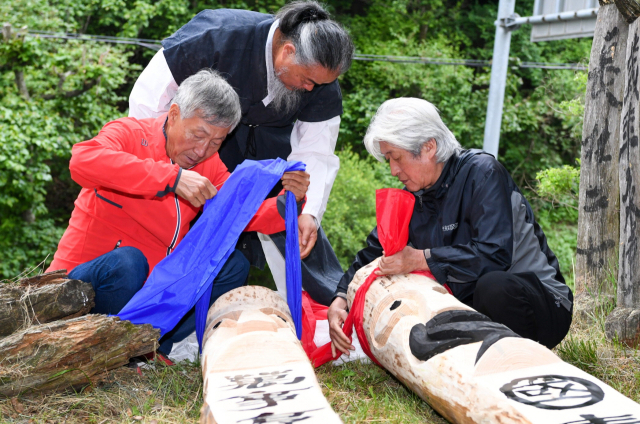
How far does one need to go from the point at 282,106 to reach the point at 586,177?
2016mm

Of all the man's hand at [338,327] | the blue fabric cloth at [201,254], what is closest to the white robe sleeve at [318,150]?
the man's hand at [338,327]

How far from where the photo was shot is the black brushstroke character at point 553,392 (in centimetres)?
178

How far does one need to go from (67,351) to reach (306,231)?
4.29 feet

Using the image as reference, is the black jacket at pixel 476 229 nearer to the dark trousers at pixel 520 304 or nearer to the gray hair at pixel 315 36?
the dark trousers at pixel 520 304

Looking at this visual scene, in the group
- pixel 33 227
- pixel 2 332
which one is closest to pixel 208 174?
pixel 2 332

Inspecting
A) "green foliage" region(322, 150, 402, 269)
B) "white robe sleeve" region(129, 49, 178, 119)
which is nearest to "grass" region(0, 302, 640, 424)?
"white robe sleeve" region(129, 49, 178, 119)

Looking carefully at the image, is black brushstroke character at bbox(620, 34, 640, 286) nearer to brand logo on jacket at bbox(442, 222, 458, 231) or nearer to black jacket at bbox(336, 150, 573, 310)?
black jacket at bbox(336, 150, 573, 310)

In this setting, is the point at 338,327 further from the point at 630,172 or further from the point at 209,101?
the point at 630,172

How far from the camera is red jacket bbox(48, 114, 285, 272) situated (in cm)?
261

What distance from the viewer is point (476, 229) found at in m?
2.70

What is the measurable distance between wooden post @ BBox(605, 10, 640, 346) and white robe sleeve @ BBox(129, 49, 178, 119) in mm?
2469

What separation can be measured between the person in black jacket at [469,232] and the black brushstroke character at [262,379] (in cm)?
82

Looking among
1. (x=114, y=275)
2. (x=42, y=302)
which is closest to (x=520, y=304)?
(x=114, y=275)

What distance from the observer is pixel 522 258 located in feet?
9.16
